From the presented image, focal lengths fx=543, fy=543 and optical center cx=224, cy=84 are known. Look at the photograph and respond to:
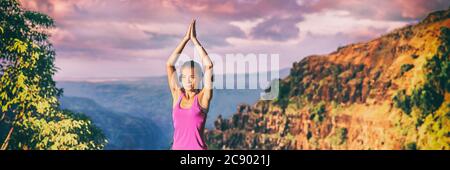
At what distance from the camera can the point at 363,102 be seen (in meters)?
89.1

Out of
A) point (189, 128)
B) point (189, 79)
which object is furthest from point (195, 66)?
point (189, 128)

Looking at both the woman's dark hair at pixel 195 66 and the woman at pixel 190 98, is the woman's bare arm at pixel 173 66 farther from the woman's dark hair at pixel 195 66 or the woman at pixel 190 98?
the woman's dark hair at pixel 195 66

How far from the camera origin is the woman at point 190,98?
4.43 metres

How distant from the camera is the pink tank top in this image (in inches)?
173

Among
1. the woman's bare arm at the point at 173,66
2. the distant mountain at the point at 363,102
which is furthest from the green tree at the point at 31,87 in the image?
the distant mountain at the point at 363,102

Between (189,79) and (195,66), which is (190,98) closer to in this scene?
(189,79)

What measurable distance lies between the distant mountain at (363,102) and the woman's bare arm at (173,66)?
6423cm

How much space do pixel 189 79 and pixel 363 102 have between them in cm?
8756

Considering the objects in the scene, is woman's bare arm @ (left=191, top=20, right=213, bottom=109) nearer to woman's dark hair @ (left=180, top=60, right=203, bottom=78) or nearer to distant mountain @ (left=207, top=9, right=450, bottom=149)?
woman's dark hair @ (left=180, top=60, right=203, bottom=78)
